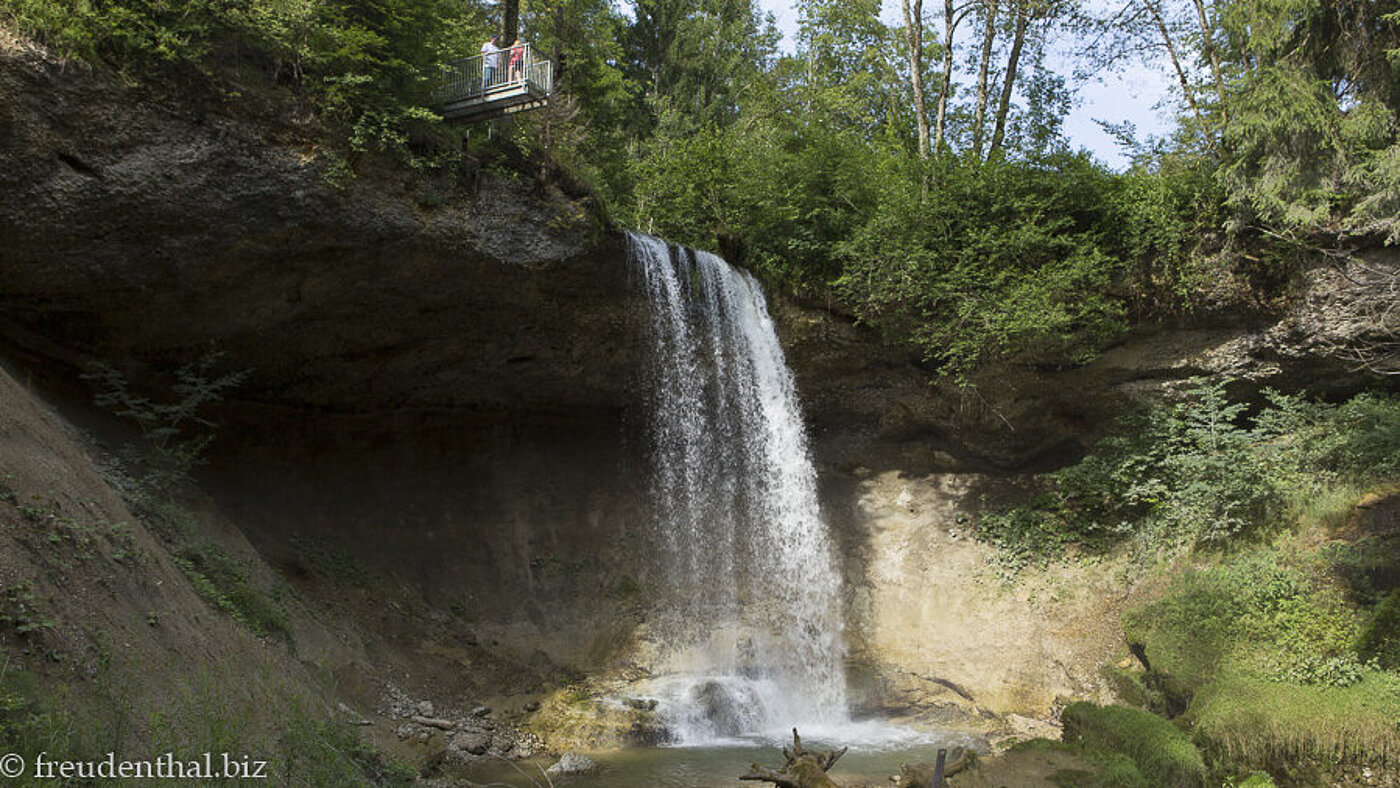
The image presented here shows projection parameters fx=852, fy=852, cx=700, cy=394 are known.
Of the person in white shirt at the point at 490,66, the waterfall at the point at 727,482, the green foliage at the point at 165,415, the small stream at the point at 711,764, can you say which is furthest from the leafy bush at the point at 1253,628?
the green foliage at the point at 165,415

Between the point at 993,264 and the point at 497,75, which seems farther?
the point at 993,264

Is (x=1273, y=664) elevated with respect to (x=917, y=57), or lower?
lower

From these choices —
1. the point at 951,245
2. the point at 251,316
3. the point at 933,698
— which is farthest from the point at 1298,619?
the point at 251,316

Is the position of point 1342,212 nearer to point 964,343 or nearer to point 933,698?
point 964,343

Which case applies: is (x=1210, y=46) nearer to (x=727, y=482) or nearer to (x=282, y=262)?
(x=727, y=482)

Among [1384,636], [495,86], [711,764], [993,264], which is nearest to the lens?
[1384,636]

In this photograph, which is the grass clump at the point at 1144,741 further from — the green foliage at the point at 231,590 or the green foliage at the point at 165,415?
the green foliage at the point at 165,415

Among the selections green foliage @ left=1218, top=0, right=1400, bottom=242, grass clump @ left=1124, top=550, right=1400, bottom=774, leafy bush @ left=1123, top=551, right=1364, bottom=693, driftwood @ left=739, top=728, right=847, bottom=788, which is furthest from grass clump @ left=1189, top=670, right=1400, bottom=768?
green foliage @ left=1218, top=0, right=1400, bottom=242

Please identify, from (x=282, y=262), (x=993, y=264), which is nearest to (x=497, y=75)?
(x=282, y=262)

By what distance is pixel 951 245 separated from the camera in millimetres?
14500

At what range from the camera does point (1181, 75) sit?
15.8 m

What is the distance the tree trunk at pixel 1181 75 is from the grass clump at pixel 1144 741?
9749 millimetres

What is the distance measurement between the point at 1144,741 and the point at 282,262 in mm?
11071

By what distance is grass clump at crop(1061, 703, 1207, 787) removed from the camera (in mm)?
7387
